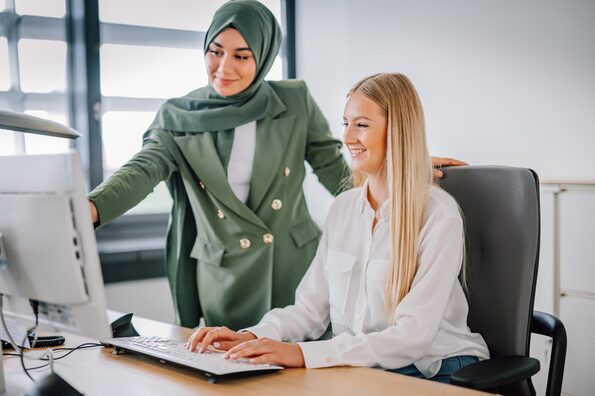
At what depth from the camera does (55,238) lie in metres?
0.99

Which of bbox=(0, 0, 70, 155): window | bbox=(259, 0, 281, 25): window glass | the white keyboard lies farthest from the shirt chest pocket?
bbox=(259, 0, 281, 25): window glass

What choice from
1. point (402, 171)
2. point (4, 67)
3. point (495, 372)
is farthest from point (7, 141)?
point (495, 372)

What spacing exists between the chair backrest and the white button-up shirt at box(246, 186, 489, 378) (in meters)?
0.06

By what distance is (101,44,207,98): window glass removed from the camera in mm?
3271

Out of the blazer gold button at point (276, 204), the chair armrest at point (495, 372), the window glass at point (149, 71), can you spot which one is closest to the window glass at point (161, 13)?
the window glass at point (149, 71)

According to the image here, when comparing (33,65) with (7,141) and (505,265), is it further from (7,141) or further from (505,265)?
(505,265)

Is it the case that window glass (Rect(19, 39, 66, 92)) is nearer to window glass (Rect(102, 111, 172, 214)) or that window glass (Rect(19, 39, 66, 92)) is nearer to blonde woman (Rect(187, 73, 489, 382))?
window glass (Rect(102, 111, 172, 214))

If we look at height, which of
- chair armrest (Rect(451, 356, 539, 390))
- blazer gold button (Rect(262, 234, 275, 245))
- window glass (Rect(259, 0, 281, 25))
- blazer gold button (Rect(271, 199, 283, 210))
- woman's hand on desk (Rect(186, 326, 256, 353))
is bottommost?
chair armrest (Rect(451, 356, 539, 390))

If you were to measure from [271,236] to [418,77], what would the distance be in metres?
1.70

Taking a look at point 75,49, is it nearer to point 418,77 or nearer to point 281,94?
point 281,94

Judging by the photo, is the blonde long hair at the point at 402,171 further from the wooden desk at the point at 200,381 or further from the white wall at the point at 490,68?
the white wall at the point at 490,68

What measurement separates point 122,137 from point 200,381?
230 centimetres

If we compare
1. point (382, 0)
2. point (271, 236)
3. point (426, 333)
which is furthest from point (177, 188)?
point (382, 0)

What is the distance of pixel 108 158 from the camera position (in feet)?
10.8
